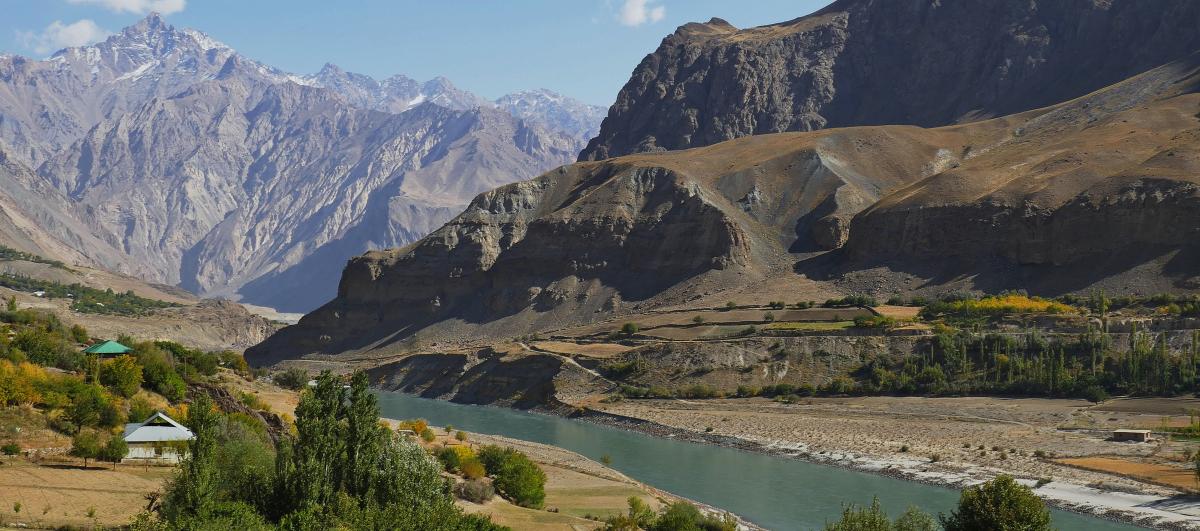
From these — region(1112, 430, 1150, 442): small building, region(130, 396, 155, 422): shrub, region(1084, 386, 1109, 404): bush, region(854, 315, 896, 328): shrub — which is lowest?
region(1112, 430, 1150, 442): small building

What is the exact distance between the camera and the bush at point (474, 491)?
143ft

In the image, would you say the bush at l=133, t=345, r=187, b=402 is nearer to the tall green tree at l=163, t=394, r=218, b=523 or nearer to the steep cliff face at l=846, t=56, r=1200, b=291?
the tall green tree at l=163, t=394, r=218, b=523

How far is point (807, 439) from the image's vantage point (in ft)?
242

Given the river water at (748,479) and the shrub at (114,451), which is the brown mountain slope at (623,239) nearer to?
the river water at (748,479)

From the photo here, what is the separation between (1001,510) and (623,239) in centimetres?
12417

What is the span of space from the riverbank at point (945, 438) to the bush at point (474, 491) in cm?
2569

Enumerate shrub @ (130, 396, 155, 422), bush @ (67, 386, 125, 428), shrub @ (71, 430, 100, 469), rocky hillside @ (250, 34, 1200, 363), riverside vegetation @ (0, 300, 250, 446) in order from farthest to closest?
rocky hillside @ (250, 34, 1200, 363) < shrub @ (130, 396, 155, 422) < bush @ (67, 386, 125, 428) < riverside vegetation @ (0, 300, 250, 446) < shrub @ (71, 430, 100, 469)

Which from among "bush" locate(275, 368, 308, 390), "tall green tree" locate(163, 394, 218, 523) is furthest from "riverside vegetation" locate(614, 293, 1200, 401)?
"tall green tree" locate(163, 394, 218, 523)

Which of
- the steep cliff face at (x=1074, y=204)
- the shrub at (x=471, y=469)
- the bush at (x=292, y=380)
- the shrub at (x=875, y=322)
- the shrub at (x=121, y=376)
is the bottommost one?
the shrub at (x=471, y=469)

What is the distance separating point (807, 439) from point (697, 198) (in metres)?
83.1

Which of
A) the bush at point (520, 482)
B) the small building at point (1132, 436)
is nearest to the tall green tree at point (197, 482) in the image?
the bush at point (520, 482)

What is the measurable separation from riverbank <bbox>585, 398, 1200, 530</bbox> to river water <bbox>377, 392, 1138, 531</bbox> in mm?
1599

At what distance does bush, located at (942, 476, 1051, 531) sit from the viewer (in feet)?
110

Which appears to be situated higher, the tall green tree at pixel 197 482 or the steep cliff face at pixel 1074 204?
the steep cliff face at pixel 1074 204
